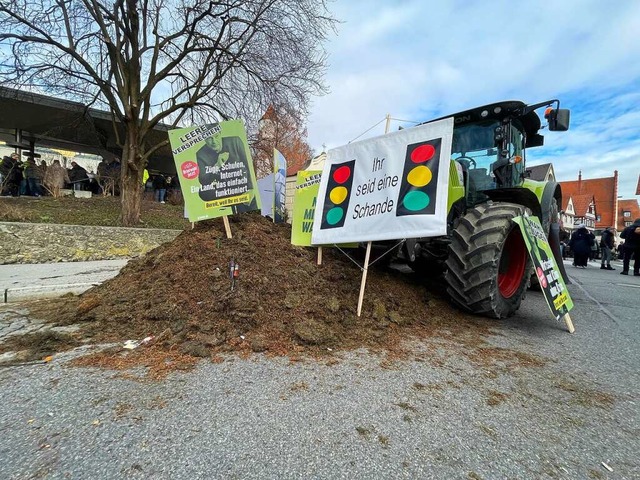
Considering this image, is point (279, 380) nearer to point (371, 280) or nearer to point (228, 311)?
point (228, 311)

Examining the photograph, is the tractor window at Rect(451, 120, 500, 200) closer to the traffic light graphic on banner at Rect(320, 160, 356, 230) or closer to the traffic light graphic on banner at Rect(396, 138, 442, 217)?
the traffic light graphic on banner at Rect(396, 138, 442, 217)

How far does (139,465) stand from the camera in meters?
1.52

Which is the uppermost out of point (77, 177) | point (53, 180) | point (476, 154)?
point (77, 177)

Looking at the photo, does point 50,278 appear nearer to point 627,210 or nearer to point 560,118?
point 560,118

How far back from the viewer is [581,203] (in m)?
55.2

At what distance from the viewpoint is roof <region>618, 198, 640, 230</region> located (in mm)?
66500

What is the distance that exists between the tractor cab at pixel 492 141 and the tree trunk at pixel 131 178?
9.32m

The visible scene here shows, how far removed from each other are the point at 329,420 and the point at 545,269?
3.12 m

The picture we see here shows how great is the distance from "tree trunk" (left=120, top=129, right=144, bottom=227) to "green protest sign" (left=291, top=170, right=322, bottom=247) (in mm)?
7594

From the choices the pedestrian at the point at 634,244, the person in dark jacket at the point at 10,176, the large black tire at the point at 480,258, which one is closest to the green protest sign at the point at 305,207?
the large black tire at the point at 480,258

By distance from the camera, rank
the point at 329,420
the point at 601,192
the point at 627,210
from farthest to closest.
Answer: the point at 627,210 < the point at 601,192 < the point at 329,420

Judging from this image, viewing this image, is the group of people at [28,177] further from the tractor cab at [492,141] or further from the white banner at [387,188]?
the tractor cab at [492,141]

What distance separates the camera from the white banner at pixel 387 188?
330cm

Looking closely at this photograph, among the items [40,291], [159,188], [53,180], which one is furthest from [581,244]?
[53,180]
